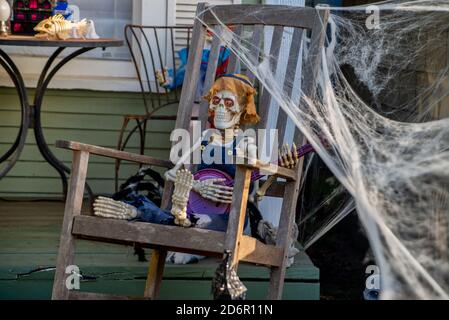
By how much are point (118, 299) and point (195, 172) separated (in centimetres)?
65

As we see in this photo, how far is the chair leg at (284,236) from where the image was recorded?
384 centimetres

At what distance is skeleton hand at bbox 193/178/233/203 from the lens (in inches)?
158

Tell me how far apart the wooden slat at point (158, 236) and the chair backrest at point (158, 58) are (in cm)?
173

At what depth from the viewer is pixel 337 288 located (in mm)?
5539

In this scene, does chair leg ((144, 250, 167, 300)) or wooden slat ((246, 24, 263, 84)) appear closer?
chair leg ((144, 250, 167, 300))

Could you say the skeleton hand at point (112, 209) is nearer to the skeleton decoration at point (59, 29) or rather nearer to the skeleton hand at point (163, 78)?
the skeleton decoration at point (59, 29)

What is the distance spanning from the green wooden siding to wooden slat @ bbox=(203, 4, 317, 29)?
1.29 meters

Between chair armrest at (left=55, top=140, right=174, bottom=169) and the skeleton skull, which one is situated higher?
the skeleton skull

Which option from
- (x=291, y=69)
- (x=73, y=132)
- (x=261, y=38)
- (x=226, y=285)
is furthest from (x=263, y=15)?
(x=73, y=132)

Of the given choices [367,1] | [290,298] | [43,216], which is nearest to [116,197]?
[290,298]

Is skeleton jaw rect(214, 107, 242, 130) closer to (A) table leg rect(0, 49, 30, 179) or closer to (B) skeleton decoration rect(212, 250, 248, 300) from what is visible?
(B) skeleton decoration rect(212, 250, 248, 300)

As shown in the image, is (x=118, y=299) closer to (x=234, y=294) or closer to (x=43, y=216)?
(x=234, y=294)

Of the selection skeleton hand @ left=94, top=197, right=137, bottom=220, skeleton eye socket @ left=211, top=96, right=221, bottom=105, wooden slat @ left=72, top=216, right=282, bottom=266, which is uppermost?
skeleton eye socket @ left=211, top=96, right=221, bottom=105

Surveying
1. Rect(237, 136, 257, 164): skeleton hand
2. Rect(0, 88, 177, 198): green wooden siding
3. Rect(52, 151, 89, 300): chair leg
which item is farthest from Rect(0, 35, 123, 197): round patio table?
Rect(237, 136, 257, 164): skeleton hand
